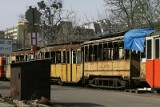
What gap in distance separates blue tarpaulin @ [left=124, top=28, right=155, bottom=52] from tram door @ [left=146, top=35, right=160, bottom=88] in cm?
103

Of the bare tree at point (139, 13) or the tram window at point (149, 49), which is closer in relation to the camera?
the tram window at point (149, 49)

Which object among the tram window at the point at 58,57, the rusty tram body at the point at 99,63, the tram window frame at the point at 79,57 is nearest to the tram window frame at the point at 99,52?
the rusty tram body at the point at 99,63

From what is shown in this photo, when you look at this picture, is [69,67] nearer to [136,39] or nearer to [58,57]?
[58,57]

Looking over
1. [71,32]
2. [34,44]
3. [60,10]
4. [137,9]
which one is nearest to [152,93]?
[34,44]

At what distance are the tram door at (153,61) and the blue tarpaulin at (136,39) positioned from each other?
3.39ft

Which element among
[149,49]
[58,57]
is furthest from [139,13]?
[149,49]

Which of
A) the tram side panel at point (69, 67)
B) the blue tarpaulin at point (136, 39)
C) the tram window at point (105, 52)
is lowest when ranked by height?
the tram side panel at point (69, 67)

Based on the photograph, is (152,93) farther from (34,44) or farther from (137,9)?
(137,9)

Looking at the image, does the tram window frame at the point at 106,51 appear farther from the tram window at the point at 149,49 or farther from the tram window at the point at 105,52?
the tram window at the point at 149,49

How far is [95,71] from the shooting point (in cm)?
2841

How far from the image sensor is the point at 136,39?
941 inches

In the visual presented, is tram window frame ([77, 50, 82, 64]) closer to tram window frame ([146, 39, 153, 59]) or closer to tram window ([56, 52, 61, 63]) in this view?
tram window ([56, 52, 61, 63])

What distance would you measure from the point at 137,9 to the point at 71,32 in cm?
2792

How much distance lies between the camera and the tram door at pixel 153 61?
69.5ft
